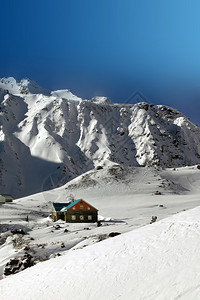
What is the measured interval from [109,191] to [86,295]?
7301 cm

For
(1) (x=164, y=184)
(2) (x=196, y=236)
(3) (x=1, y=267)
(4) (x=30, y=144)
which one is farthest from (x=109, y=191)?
(4) (x=30, y=144)

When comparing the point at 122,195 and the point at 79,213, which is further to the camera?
the point at 122,195

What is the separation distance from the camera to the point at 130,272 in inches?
318

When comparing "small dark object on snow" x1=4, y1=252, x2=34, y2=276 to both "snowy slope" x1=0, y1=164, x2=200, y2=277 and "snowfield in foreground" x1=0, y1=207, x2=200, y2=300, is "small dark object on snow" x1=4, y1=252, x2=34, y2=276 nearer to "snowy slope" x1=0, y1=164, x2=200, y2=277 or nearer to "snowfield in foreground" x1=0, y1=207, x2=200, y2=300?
"snowfield in foreground" x1=0, y1=207, x2=200, y2=300

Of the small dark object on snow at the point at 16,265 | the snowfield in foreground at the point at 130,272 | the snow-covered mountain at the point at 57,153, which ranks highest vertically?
the snow-covered mountain at the point at 57,153

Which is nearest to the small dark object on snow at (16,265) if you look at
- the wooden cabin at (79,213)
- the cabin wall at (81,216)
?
the wooden cabin at (79,213)

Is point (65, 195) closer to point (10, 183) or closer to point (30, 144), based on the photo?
point (10, 183)

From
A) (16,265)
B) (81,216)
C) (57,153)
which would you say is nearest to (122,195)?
(81,216)

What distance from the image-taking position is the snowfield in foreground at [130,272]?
7104 millimetres

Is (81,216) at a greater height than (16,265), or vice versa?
(16,265)

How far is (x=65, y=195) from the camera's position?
8044 cm

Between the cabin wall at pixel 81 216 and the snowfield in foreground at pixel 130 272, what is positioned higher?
the snowfield in foreground at pixel 130 272

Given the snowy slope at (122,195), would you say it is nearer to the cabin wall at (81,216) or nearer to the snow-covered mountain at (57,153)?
the cabin wall at (81,216)

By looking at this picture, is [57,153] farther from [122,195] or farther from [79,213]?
[79,213]
